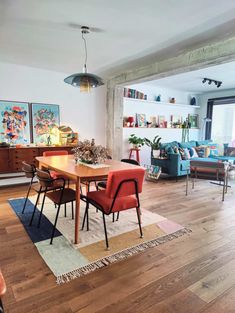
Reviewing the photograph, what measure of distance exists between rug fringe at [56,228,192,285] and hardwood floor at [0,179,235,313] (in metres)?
0.06

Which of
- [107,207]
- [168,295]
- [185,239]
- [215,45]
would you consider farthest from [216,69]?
[168,295]

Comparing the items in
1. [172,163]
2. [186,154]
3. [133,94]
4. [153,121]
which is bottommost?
[172,163]

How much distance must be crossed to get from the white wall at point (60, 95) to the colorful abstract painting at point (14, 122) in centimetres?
16

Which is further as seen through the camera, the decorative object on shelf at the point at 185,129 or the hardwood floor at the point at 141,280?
the decorative object on shelf at the point at 185,129

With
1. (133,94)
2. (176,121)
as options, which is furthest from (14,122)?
(176,121)

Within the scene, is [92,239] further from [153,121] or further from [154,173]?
[153,121]

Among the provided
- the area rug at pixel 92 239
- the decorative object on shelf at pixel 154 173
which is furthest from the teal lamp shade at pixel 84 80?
the decorative object on shelf at pixel 154 173

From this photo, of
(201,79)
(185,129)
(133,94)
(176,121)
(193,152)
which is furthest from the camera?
(185,129)

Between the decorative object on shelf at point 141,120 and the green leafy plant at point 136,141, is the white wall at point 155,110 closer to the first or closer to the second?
the decorative object on shelf at point 141,120

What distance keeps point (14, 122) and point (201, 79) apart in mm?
4715

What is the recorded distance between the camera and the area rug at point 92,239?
2.01 meters

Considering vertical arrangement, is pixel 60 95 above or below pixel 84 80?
above

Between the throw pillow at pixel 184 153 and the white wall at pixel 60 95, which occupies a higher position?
the white wall at pixel 60 95

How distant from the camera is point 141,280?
5.99 feet
